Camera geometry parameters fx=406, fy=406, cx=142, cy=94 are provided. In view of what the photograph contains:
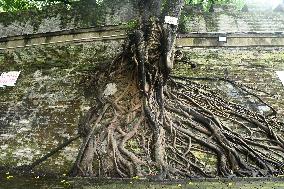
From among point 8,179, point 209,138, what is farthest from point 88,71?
point 8,179

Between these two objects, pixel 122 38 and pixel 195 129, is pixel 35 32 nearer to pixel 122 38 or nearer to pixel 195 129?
pixel 122 38

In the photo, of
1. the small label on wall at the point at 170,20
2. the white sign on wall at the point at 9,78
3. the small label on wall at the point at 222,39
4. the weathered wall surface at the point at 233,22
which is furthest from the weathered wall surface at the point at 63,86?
the small label on wall at the point at 170,20

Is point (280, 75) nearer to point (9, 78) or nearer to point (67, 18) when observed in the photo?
point (67, 18)

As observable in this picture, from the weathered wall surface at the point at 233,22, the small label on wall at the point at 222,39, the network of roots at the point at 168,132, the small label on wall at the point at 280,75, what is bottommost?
the network of roots at the point at 168,132

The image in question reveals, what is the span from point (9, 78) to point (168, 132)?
13.9 ft

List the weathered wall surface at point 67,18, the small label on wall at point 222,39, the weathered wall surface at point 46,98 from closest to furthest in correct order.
Answer: the weathered wall surface at point 46,98 < the small label on wall at point 222,39 < the weathered wall surface at point 67,18

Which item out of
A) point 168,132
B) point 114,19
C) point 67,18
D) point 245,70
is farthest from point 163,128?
point 67,18

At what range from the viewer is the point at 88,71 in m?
9.00

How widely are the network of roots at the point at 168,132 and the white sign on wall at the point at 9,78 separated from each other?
2.19 meters

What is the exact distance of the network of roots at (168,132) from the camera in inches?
250

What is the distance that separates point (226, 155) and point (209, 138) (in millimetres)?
442

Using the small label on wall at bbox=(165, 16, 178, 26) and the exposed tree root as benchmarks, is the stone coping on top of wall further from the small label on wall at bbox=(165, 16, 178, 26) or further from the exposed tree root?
the exposed tree root

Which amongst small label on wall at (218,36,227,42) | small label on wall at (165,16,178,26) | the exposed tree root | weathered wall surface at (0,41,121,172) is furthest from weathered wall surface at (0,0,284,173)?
small label on wall at (165,16,178,26)

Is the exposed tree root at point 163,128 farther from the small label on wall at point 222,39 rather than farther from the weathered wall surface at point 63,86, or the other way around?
the small label on wall at point 222,39
